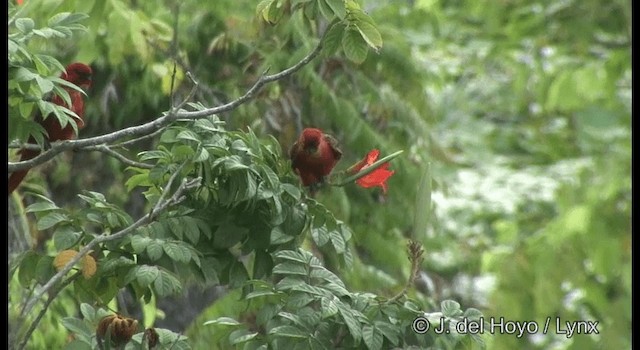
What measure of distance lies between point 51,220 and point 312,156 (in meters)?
0.41

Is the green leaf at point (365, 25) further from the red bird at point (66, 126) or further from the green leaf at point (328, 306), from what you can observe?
the red bird at point (66, 126)

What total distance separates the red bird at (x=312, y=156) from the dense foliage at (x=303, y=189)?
6 centimetres

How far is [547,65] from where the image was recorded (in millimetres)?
5863

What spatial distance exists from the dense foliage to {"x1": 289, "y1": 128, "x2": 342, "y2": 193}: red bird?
0.06m

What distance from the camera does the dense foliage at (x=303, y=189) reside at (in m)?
1.56

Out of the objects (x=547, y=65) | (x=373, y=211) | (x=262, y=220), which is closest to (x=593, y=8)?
(x=547, y=65)

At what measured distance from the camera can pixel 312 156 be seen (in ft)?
5.81

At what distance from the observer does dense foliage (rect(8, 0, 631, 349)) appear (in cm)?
156

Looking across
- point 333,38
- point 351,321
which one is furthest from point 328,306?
point 333,38

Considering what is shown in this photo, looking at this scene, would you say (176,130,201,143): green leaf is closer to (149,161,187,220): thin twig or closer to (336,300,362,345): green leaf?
(149,161,187,220): thin twig

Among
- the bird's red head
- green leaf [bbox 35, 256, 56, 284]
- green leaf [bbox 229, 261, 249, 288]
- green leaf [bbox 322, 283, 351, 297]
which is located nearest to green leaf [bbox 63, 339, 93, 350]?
green leaf [bbox 35, 256, 56, 284]

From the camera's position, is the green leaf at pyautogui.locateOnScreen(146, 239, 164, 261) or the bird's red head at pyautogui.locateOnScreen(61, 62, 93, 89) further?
the bird's red head at pyautogui.locateOnScreen(61, 62, 93, 89)

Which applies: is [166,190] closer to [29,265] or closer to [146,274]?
[146,274]

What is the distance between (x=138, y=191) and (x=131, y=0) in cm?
55
